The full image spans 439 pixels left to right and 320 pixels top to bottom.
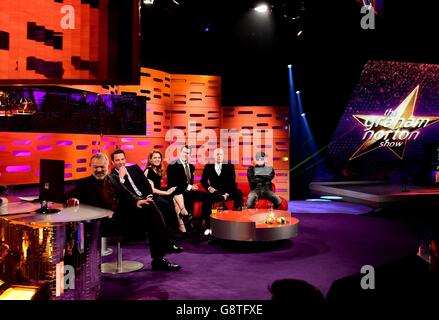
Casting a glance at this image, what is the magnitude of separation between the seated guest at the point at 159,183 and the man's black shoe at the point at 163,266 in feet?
5.23

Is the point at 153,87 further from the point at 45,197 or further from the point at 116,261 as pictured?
the point at 45,197

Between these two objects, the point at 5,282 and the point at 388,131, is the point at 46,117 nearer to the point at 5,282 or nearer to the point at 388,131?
the point at 5,282

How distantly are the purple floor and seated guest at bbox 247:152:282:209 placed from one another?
29.3 inches

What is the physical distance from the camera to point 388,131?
11688 millimetres

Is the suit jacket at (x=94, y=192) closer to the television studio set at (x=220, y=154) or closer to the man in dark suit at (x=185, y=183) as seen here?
the television studio set at (x=220, y=154)

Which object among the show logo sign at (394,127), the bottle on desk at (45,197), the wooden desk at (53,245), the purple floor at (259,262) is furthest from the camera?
the show logo sign at (394,127)

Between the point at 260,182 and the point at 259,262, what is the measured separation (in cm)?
217

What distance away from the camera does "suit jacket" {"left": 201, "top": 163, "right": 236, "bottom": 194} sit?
654 centimetres

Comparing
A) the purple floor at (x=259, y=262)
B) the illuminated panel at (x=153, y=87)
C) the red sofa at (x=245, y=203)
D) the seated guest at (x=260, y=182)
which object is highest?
the illuminated panel at (x=153, y=87)

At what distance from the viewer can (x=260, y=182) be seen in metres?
6.83

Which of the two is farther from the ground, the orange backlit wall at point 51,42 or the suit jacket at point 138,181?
the orange backlit wall at point 51,42

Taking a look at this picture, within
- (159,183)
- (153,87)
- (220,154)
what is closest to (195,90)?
(153,87)

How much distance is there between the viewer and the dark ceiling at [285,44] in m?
7.61

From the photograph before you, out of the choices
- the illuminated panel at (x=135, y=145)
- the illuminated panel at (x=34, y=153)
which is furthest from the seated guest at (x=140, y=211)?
the illuminated panel at (x=135, y=145)
